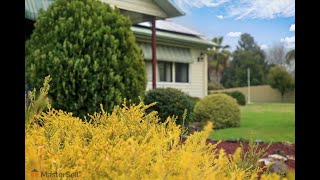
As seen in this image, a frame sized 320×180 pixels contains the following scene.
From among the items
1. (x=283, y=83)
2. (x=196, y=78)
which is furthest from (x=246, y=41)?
(x=196, y=78)

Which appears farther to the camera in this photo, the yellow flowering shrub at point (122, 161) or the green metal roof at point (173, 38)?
the green metal roof at point (173, 38)

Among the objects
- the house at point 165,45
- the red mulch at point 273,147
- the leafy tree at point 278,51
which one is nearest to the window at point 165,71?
the house at point 165,45

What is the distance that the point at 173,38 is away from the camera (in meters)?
9.24

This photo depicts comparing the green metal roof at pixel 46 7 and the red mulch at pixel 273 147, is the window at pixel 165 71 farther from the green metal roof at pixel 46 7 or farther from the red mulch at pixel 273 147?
the red mulch at pixel 273 147

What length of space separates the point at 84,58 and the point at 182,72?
7.71 meters

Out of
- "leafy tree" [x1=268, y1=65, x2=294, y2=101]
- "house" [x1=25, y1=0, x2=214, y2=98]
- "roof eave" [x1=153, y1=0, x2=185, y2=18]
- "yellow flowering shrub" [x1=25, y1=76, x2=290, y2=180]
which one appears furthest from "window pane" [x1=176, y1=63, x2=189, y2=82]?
"yellow flowering shrub" [x1=25, y1=76, x2=290, y2=180]

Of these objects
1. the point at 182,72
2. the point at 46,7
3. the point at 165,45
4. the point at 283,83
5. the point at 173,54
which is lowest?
the point at 283,83

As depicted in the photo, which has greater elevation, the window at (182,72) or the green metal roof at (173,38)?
the green metal roof at (173,38)

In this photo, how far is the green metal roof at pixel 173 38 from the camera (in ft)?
27.4

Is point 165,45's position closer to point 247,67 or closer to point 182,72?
point 182,72
